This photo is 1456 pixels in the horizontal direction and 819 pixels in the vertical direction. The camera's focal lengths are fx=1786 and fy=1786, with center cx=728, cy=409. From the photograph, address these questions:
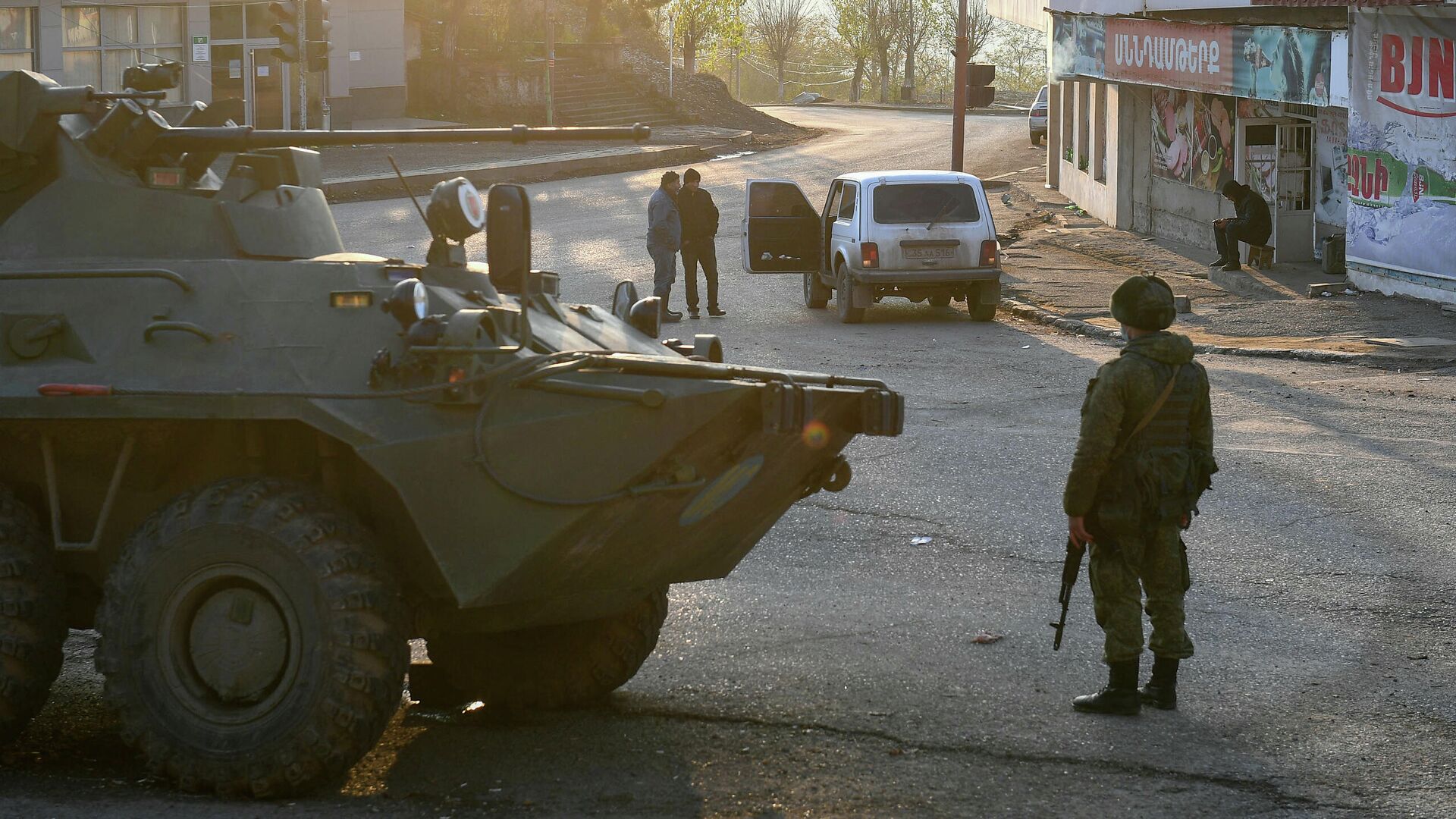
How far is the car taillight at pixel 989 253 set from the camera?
19.2m

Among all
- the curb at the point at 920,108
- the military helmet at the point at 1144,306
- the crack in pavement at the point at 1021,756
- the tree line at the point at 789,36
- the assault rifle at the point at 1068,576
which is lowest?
the crack in pavement at the point at 1021,756

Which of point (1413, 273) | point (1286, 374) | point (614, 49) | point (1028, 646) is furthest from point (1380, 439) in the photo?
point (614, 49)

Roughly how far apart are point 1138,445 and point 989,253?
12601 mm

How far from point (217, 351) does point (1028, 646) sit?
3.68 meters

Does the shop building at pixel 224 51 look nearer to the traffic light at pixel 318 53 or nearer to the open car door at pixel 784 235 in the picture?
the traffic light at pixel 318 53

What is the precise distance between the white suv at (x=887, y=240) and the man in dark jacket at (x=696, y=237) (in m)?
0.54

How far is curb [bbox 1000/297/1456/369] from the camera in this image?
51.5 feet

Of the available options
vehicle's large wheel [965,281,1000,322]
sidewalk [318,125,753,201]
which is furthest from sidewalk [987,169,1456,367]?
sidewalk [318,125,753,201]

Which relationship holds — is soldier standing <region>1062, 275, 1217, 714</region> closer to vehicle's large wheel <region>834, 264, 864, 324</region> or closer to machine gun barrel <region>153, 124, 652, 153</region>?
machine gun barrel <region>153, 124, 652, 153</region>

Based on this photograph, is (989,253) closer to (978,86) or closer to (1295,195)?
(1295,195)

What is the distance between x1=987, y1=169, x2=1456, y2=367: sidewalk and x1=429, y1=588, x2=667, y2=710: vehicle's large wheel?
10702mm

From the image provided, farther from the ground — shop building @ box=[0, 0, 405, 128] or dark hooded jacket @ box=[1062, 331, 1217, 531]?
shop building @ box=[0, 0, 405, 128]

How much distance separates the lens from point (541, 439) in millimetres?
5824

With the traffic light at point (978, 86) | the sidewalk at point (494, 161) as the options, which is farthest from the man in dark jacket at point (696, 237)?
the sidewalk at point (494, 161)
